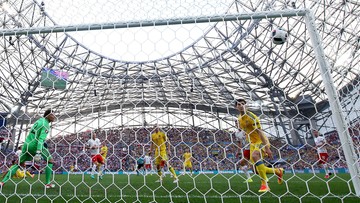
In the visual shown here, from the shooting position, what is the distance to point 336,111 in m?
2.86

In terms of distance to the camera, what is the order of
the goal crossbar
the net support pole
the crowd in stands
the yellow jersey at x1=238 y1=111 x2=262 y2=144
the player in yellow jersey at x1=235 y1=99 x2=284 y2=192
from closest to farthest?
the net support pole < the goal crossbar < the player in yellow jersey at x1=235 y1=99 x2=284 y2=192 < the yellow jersey at x1=238 y1=111 x2=262 y2=144 < the crowd in stands

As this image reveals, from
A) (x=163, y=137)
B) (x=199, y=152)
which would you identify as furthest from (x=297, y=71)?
(x=163, y=137)

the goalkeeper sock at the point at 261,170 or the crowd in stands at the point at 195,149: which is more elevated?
the crowd in stands at the point at 195,149

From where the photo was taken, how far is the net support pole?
2705 millimetres

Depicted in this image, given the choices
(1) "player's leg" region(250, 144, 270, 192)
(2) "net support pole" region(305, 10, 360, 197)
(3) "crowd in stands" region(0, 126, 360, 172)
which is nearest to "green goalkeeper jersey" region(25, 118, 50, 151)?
(3) "crowd in stands" region(0, 126, 360, 172)

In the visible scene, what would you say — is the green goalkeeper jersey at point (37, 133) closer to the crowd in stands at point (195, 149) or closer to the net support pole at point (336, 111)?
the crowd in stands at point (195, 149)

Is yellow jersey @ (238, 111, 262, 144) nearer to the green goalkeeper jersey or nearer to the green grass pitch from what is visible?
the green grass pitch

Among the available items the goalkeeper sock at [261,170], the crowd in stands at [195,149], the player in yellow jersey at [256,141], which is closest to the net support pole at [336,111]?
the crowd in stands at [195,149]

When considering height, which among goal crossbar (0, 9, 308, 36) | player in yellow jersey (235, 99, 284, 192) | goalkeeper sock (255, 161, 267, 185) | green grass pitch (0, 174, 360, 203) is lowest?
green grass pitch (0, 174, 360, 203)

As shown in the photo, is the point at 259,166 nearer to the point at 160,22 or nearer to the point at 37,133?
the point at 160,22

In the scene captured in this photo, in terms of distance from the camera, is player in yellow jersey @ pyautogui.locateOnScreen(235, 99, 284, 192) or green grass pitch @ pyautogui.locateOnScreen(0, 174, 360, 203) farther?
player in yellow jersey @ pyautogui.locateOnScreen(235, 99, 284, 192)

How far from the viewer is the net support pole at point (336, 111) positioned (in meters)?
2.71

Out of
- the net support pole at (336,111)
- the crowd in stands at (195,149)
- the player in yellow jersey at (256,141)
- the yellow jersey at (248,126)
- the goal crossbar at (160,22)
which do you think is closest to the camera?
the net support pole at (336,111)

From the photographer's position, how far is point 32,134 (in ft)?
14.2
